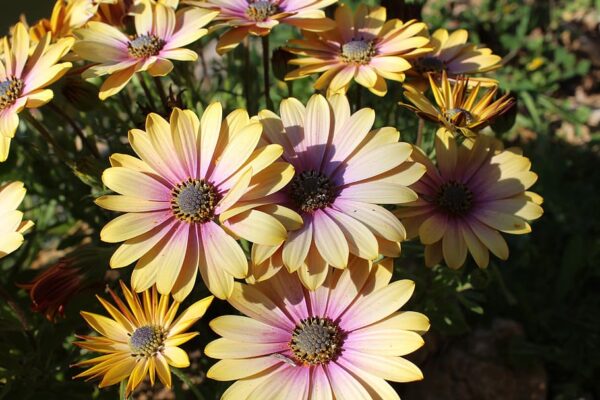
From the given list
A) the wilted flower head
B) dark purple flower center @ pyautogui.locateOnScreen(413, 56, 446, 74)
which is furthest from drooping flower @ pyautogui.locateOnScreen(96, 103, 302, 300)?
dark purple flower center @ pyautogui.locateOnScreen(413, 56, 446, 74)

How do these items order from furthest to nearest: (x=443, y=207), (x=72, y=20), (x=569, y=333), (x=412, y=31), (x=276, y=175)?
(x=569, y=333) → (x=72, y=20) → (x=412, y=31) → (x=443, y=207) → (x=276, y=175)

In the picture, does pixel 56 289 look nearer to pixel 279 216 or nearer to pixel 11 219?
pixel 11 219

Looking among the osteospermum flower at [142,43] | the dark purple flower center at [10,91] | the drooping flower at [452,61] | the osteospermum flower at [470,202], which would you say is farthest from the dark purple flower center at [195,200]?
the drooping flower at [452,61]

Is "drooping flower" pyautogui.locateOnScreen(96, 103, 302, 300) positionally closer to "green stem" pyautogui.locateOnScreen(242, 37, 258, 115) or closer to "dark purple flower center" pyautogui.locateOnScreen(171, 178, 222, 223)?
"dark purple flower center" pyautogui.locateOnScreen(171, 178, 222, 223)

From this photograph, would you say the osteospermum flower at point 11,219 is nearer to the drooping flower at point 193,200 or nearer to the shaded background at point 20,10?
the drooping flower at point 193,200

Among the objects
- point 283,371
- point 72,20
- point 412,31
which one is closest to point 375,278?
point 283,371

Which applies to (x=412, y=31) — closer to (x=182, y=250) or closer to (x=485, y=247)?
(x=485, y=247)

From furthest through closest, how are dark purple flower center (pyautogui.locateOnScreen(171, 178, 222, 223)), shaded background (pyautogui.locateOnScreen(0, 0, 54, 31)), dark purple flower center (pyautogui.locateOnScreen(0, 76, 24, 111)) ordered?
shaded background (pyautogui.locateOnScreen(0, 0, 54, 31)), dark purple flower center (pyautogui.locateOnScreen(0, 76, 24, 111)), dark purple flower center (pyautogui.locateOnScreen(171, 178, 222, 223))
